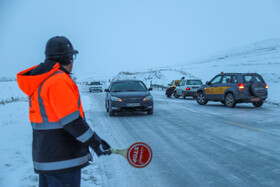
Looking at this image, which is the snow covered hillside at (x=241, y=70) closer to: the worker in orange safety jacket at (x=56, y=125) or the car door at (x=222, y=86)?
the car door at (x=222, y=86)

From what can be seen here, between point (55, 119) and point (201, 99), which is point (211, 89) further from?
point (55, 119)

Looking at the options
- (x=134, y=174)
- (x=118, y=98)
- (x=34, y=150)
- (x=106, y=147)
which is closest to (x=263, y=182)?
(x=134, y=174)

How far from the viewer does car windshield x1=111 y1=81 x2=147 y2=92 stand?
1351cm

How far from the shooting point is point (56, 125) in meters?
2.32

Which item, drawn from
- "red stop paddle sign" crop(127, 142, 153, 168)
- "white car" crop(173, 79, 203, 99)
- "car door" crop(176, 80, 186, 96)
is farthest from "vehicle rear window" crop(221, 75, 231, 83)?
"red stop paddle sign" crop(127, 142, 153, 168)

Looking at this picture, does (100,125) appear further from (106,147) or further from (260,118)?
(106,147)

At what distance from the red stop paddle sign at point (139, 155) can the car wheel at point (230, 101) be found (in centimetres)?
1317

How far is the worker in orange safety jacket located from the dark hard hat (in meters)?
0.12

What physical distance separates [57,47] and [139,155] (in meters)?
1.26

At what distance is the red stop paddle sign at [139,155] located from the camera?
9.09ft

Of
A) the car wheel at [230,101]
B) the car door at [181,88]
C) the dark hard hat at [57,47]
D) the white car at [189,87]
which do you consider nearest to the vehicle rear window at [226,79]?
the car wheel at [230,101]

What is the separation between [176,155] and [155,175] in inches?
50.7

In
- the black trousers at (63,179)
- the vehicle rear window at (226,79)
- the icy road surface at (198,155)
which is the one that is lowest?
the icy road surface at (198,155)

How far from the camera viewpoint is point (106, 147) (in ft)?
8.54
